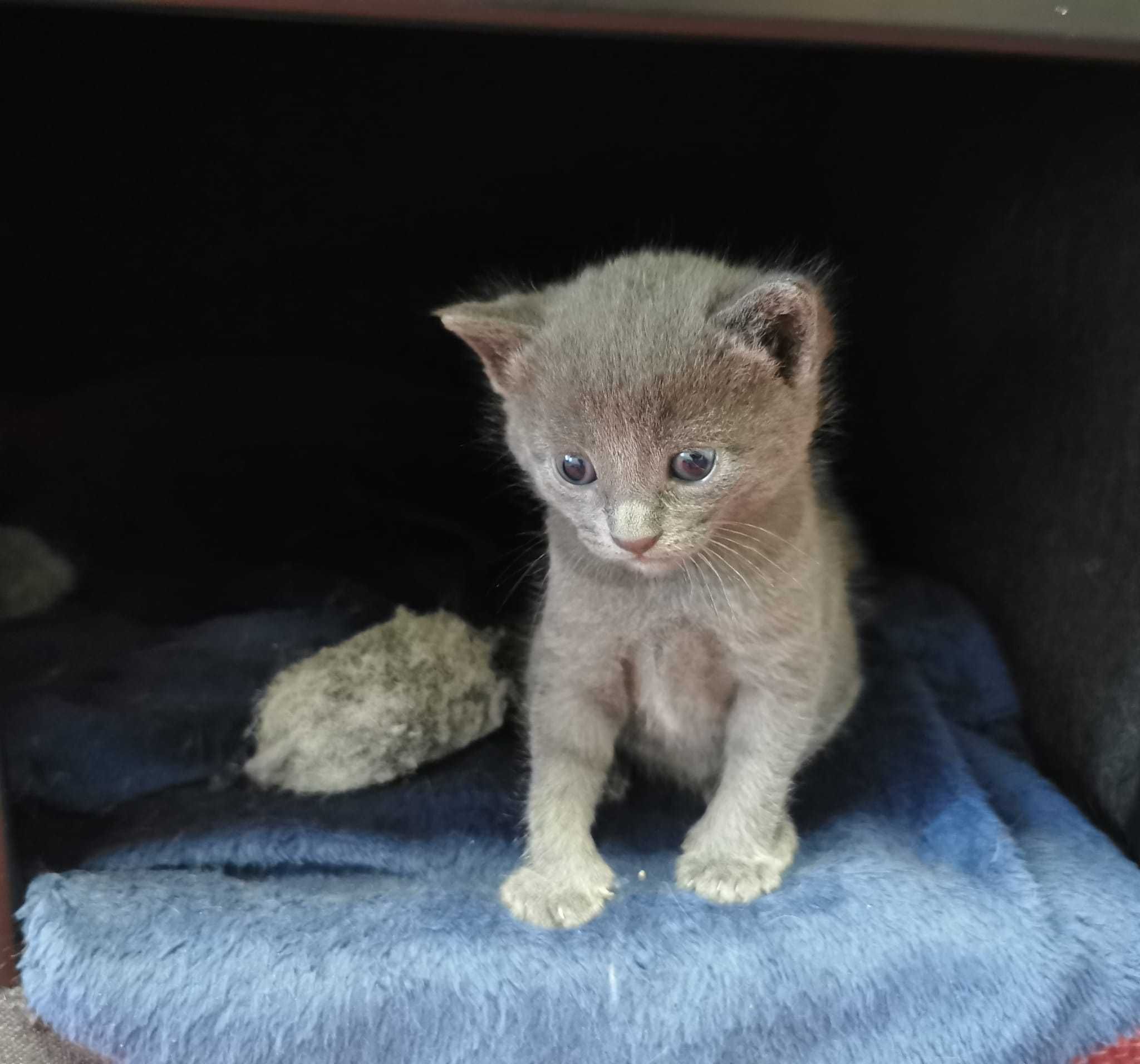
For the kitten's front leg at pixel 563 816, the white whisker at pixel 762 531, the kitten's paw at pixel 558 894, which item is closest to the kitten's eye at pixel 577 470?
the white whisker at pixel 762 531

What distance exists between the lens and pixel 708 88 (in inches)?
62.0

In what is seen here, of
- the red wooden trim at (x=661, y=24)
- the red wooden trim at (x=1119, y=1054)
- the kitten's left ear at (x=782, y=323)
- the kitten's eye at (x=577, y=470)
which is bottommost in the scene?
the red wooden trim at (x=1119, y=1054)

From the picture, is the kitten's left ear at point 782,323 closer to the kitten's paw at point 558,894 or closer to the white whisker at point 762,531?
the white whisker at point 762,531

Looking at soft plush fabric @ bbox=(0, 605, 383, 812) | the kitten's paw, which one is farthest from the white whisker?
soft plush fabric @ bbox=(0, 605, 383, 812)

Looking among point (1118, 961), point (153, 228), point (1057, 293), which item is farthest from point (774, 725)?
point (153, 228)

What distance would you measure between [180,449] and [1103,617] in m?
1.26

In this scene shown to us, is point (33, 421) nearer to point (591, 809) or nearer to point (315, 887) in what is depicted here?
point (315, 887)

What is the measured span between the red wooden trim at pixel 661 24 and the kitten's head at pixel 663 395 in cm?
18

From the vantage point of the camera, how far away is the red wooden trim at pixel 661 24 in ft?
2.27

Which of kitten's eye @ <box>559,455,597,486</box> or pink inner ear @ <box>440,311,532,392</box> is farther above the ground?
pink inner ear @ <box>440,311,532,392</box>

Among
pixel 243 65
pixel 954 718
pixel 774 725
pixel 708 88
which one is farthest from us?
pixel 708 88

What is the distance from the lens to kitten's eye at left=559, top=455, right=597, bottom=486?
854 millimetres

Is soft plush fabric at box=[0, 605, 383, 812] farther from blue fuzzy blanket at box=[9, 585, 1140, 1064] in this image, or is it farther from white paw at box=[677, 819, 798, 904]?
white paw at box=[677, 819, 798, 904]

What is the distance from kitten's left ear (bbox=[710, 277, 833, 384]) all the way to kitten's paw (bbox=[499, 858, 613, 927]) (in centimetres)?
49
